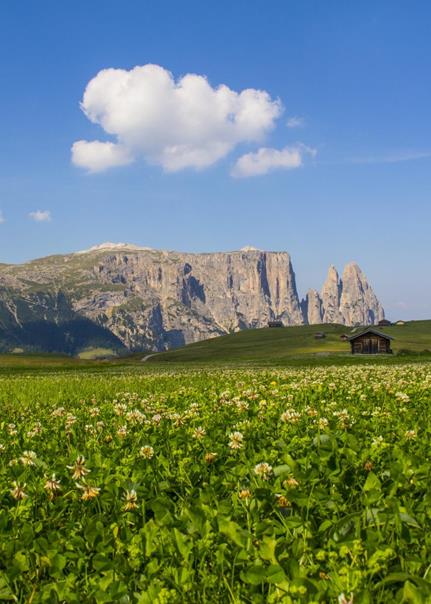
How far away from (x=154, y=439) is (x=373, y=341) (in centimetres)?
12533

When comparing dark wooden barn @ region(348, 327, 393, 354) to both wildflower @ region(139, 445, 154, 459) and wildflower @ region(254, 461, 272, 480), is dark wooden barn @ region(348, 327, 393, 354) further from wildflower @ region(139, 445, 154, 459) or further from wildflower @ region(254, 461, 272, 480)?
wildflower @ region(254, 461, 272, 480)

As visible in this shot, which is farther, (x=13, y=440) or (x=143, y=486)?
(x=13, y=440)

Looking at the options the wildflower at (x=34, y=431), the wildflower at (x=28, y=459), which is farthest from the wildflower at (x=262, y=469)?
the wildflower at (x=34, y=431)

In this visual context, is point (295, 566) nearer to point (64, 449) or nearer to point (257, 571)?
point (257, 571)

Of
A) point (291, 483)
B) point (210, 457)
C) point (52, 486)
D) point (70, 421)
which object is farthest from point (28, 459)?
point (291, 483)

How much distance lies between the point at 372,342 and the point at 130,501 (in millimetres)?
128538

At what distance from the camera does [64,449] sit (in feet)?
31.7

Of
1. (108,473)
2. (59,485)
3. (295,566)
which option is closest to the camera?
(295,566)

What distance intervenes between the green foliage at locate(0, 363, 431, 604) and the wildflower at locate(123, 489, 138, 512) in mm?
23

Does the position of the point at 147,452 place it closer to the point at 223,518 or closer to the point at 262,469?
the point at 262,469

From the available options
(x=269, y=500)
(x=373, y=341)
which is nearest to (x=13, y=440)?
(x=269, y=500)

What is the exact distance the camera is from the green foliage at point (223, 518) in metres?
3.91

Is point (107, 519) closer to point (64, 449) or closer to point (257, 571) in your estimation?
point (257, 571)

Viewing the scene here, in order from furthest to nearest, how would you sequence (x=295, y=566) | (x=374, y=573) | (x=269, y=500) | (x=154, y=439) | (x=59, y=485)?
(x=154, y=439) < (x=59, y=485) < (x=269, y=500) < (x=374, y=573) < (x=295, y=566)
